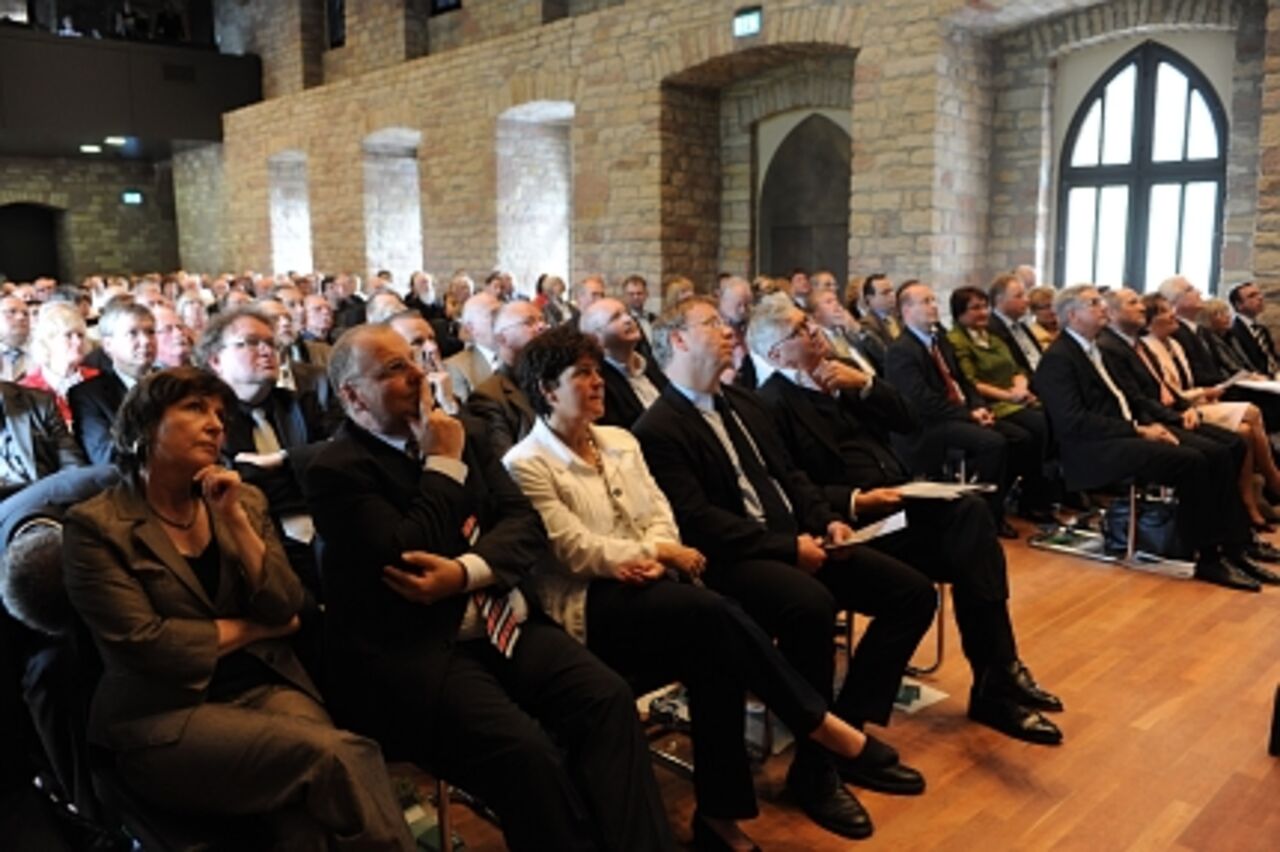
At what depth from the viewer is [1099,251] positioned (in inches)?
334

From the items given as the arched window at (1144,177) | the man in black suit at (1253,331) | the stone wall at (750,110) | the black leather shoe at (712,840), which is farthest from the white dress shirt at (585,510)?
the stone wall at (750,110)

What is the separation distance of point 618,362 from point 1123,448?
2.21 metres

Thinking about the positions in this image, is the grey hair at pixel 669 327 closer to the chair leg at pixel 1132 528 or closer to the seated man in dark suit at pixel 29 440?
the seated man in dark suit at pixel 29 440

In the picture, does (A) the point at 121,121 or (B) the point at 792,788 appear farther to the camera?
(A) the point at 121,121

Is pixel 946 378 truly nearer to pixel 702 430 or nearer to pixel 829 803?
pixel 702 430

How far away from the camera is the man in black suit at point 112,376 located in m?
3.46

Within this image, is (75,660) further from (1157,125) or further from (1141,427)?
(1157,125)

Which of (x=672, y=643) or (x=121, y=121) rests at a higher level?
(x=121, y=121)

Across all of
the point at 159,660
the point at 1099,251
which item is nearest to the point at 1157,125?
the point at 1099,251

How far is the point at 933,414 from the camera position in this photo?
16.1 feet

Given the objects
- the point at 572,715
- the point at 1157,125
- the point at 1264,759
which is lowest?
the point at 1264,759

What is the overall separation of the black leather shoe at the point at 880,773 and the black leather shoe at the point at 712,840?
0.43m

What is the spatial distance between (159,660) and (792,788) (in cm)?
156

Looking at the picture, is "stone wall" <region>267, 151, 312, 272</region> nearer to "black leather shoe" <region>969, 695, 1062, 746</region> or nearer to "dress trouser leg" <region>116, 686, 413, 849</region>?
"black leather shoe" <region>969, 695, 1062, 746</region>
